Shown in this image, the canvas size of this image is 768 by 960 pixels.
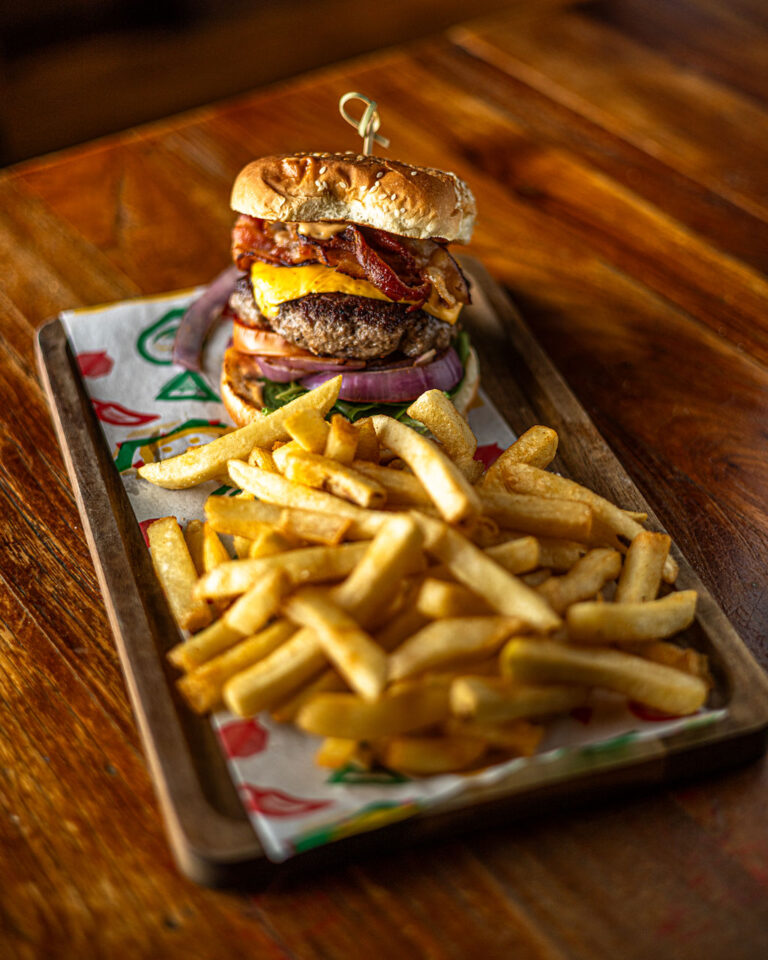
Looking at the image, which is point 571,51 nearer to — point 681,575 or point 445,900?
point 681,575

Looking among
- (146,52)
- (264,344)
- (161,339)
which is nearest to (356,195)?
(264,344)

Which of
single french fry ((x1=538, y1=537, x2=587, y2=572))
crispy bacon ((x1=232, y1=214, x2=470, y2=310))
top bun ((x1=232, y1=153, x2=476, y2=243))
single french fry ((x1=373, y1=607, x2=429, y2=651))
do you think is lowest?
single french fry ((x1=373, y1=607, x2=429, y2=651))

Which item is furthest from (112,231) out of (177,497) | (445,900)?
(445,900)

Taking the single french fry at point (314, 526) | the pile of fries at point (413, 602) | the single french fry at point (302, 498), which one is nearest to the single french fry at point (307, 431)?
the pile of fries at point (413, 602)

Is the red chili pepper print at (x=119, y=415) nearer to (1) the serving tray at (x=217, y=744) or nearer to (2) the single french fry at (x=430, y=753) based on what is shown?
(1) the serving tray at (x=217, y=744)

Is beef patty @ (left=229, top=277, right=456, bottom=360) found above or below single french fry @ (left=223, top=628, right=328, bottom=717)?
above

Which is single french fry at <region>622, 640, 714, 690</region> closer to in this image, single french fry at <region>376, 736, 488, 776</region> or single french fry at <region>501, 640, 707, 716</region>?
single french fry at <region>501, 640, 707, 716</region>

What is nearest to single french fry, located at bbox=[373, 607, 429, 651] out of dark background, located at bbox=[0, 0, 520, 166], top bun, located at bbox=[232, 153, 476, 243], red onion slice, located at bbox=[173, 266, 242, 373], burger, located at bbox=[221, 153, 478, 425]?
burger, located at bbox=[221, 153, 478, 425]
